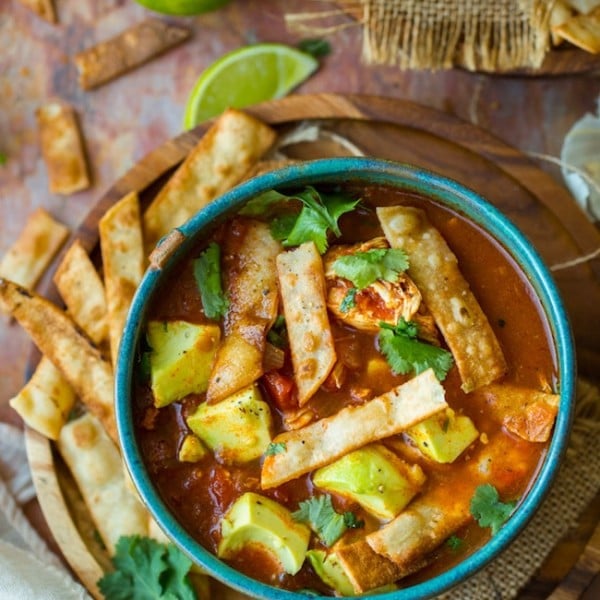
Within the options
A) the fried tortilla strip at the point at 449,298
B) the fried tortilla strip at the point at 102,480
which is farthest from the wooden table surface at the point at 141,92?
the fried tortilla strip at the point at 449,298

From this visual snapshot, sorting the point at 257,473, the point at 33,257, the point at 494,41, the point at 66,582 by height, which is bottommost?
the point at 66,582

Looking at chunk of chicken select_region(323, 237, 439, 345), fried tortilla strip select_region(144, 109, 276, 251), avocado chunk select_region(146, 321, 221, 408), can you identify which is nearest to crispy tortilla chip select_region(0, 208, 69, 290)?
fried tortilla strip select_region(144, 109, 276, 251)

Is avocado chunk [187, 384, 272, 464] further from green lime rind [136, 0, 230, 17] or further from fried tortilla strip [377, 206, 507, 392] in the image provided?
green lime rind [136, 0, 230, 17]

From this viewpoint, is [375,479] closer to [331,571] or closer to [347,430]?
[347,430]

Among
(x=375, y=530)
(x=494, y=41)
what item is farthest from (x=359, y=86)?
(x=375, y=530)

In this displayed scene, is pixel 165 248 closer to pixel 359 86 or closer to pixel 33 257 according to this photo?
pixel 33 257

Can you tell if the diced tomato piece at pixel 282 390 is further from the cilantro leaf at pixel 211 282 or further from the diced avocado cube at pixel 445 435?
the diced avocado cube at pixel 445 435

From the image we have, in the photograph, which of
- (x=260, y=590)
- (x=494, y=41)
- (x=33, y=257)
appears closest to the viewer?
(x=260, y=590)
